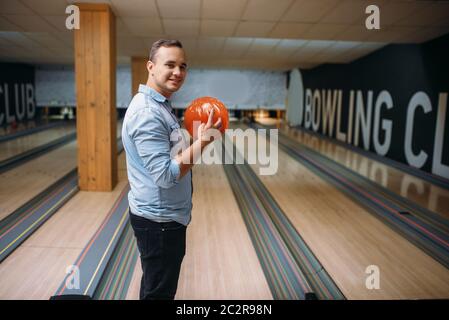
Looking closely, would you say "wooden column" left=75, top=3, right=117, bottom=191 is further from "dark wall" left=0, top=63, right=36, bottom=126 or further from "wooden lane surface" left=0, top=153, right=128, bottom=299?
"dark wall" left=0, top=63, right=36, bottom=126

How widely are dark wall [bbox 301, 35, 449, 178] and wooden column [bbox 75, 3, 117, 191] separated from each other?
4.65 m

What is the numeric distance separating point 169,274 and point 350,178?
4705 mm

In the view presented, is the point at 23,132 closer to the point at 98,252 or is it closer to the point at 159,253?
the point at 98,252

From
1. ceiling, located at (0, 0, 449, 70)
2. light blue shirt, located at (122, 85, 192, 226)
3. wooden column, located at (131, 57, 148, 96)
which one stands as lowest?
light blue shirt, located at (122, 85, 192, 226)

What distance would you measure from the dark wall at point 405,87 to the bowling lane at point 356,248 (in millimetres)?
2248

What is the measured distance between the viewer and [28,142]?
27.9 ft

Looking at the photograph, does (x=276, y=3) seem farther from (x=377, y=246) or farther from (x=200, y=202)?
(x=377, y=246)

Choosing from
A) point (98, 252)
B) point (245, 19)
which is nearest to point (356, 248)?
point (98, 252)

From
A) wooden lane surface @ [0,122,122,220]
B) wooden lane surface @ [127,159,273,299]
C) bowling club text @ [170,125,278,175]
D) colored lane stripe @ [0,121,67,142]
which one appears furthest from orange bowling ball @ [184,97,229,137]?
colored lane stripe @ [0,121,67,142]

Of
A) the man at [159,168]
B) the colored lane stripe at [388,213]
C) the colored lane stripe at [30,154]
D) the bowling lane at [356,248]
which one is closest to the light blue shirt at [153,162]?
the man at [159,168]

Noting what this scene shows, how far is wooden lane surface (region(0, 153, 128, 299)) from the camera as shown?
2402 millimetres

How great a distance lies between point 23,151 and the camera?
7285 mm

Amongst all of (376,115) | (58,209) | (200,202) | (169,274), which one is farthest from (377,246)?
(376,115)

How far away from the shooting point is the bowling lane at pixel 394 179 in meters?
4.51
